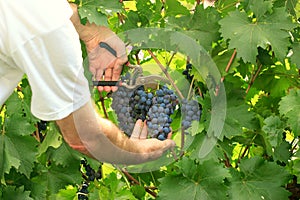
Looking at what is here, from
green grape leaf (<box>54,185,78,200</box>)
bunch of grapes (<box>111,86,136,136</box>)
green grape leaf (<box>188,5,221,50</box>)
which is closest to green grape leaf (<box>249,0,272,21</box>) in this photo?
green grape leaf (<box>188,5,221,50</box>)

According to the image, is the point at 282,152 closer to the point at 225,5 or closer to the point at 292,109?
the point at 292,109

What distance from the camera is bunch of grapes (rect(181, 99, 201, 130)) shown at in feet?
5.95

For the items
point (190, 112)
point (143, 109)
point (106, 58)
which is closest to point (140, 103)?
point (143, 109)

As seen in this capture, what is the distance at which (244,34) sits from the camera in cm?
186

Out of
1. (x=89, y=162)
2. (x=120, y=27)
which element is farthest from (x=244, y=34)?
(x=89, y=162)

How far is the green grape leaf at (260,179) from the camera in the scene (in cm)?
197

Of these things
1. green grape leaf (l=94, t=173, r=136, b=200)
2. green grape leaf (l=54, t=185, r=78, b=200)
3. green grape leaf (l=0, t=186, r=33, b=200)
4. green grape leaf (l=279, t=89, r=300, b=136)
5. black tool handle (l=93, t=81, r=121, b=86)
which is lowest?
green grape leaf (l=54, t=185, r=78, b=200)

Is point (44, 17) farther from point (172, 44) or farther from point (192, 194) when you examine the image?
point (192, 194)

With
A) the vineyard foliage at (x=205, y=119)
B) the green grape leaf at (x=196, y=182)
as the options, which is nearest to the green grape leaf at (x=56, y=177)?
the vineyard foliage at (x=205, y=119)

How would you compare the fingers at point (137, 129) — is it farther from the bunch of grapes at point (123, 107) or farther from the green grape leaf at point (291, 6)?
the green grape leaf at point (291, 6)

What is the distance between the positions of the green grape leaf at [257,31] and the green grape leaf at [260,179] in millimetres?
324

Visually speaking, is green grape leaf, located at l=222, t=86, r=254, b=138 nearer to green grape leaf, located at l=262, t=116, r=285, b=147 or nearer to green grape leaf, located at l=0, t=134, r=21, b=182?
green grape leaf, located at l=262, t=116, r=285, b=147

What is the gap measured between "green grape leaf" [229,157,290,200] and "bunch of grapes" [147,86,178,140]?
0.42 metres

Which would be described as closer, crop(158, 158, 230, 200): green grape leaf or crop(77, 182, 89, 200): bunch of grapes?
crop(158, 158, 230, 200): green grape leaf
